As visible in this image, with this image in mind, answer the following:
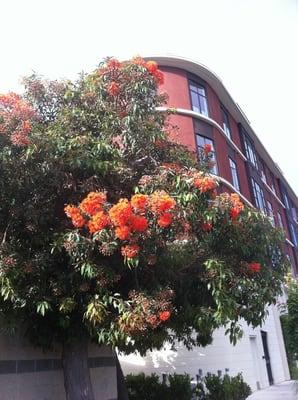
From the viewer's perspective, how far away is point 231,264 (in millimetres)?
8914

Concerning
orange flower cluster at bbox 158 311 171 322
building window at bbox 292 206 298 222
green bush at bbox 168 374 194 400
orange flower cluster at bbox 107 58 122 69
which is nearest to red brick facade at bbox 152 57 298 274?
green bush at bbox 168 374 194 400

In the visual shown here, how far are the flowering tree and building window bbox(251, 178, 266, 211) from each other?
22.1 metres

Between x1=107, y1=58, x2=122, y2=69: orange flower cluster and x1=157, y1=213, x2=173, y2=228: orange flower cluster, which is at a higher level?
x1=107, y1=58, x2=122, y2=69: orange flower cluster

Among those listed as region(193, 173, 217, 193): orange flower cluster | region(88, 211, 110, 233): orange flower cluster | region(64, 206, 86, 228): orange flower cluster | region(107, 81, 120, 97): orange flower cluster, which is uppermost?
region(107, 81, 120, 97): orange flower cluster

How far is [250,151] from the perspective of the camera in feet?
111

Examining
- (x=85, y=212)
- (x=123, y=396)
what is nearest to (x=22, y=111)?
(x=85, y=212)

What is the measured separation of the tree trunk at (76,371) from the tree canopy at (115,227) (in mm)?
424

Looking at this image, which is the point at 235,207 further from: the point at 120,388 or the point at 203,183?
the point at 120,388

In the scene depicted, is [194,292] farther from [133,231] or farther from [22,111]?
[22,111]

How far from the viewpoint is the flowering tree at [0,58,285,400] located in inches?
306

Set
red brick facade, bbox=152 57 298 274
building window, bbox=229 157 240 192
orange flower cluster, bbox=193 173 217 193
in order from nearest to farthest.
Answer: orange flower cluster, bbox=193 173 217 193, red brick facade, bbox=152 57 298 274, building window, bbox=229 157 240 192

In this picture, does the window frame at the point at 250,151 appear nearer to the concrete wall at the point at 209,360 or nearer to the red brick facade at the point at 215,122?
the red brick facade at the point at 215,122

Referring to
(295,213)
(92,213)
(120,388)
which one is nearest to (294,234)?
(295,213)

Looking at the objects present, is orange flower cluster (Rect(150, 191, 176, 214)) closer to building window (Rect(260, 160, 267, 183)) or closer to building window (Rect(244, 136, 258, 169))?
building window (Rect(244, 136, 258, 169))
